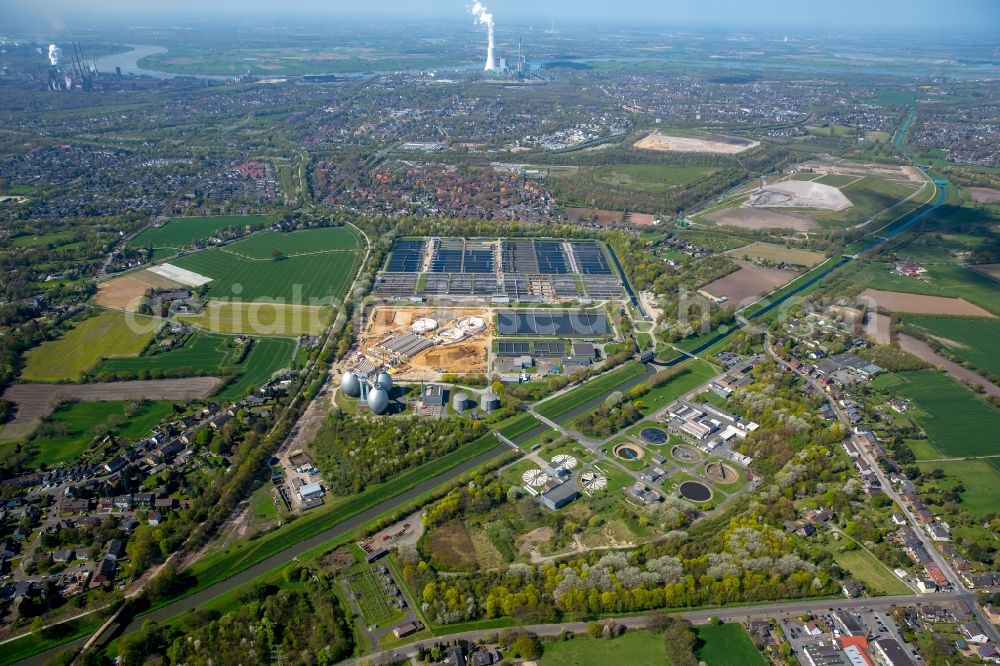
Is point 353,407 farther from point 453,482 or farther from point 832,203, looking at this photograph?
point 832,203

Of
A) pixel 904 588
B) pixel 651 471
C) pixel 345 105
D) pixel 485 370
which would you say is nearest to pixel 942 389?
pixel 904 588

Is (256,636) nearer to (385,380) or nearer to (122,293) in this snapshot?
(385,380)

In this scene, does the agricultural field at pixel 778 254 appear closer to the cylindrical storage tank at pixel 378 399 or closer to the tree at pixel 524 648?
the cylindrical storage tank at pixel 378 399

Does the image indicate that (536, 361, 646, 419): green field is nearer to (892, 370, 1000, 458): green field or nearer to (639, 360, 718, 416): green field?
(639, 360, 718, 416): green field

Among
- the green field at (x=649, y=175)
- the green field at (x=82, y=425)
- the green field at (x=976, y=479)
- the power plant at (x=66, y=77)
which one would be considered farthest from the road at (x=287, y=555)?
the power plant at (x=66, y=77)

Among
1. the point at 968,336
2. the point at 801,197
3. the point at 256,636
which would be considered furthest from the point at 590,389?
the point at 801,197

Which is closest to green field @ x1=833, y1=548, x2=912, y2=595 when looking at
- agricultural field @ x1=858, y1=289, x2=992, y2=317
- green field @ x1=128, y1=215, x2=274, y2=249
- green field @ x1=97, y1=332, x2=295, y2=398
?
agricultural field @ x1=858, y1=289, x2=992, y2=317
